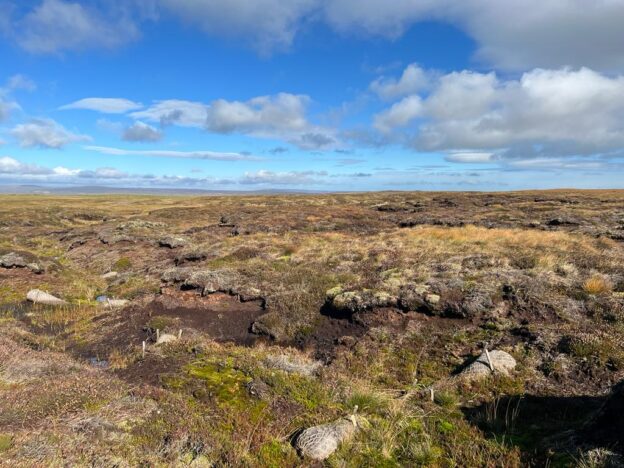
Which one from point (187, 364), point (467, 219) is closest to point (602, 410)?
point (187, 364)

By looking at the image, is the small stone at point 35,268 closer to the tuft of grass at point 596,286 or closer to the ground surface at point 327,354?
the ground surface at point 327,354

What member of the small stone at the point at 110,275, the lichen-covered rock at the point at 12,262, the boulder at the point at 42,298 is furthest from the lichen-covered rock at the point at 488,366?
the lichen-covered rock at the point at 12,262

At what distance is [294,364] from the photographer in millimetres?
13250

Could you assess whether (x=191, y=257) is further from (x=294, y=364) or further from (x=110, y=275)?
(x=294, y=364)

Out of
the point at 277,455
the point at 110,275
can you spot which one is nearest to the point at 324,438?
the point at 277,455

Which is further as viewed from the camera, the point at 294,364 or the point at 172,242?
the point at 172,242

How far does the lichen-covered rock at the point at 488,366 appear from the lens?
38.5ft

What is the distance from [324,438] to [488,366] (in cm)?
633

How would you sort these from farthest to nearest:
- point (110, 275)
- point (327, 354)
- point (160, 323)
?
point (110, 275)
point (160, 323)
point (327, 354)

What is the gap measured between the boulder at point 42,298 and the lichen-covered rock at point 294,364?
16257 mm

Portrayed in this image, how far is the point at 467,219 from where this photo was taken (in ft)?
144

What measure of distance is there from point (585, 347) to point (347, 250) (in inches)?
691

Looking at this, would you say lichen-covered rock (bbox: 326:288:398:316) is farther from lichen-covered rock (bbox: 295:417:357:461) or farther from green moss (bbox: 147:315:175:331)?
lichen-covered rock (bbox: 295:417:357:461)

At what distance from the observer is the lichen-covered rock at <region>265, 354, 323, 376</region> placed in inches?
499
